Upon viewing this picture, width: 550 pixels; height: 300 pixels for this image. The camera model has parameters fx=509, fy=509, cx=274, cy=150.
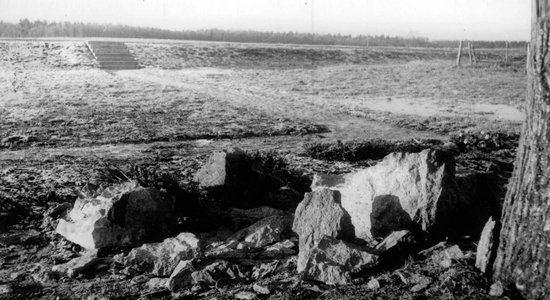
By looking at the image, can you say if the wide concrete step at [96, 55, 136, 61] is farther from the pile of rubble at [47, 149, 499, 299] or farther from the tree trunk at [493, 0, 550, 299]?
the tree trunk at [493, 0, 550, 299]

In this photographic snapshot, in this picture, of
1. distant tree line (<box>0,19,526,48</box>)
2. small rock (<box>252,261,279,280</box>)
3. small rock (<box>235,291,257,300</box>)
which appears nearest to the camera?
small rock (<box>235,291,257,300</box>)

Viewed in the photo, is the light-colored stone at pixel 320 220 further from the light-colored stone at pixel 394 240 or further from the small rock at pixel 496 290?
the small rock at pixel 496 290

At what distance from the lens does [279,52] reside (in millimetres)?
26703

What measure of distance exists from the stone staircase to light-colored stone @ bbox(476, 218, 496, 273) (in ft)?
59.0

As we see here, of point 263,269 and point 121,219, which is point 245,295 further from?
point 121,219

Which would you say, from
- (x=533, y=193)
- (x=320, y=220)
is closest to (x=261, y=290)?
(x=320, y=220)

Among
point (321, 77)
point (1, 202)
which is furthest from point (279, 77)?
point (1, 202)

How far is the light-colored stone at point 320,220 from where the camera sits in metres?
4.00

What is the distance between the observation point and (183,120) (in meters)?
10.7

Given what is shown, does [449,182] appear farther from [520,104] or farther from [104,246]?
[520,104]

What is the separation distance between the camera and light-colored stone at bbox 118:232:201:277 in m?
3.99

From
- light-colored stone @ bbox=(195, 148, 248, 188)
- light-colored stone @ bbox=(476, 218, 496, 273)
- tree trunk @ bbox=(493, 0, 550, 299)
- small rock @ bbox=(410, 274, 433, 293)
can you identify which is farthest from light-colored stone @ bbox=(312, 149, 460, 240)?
light-colored stone @ bbox=(195, 148, 248, 188)

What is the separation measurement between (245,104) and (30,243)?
8616 mm

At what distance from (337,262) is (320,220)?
0.55 meters
